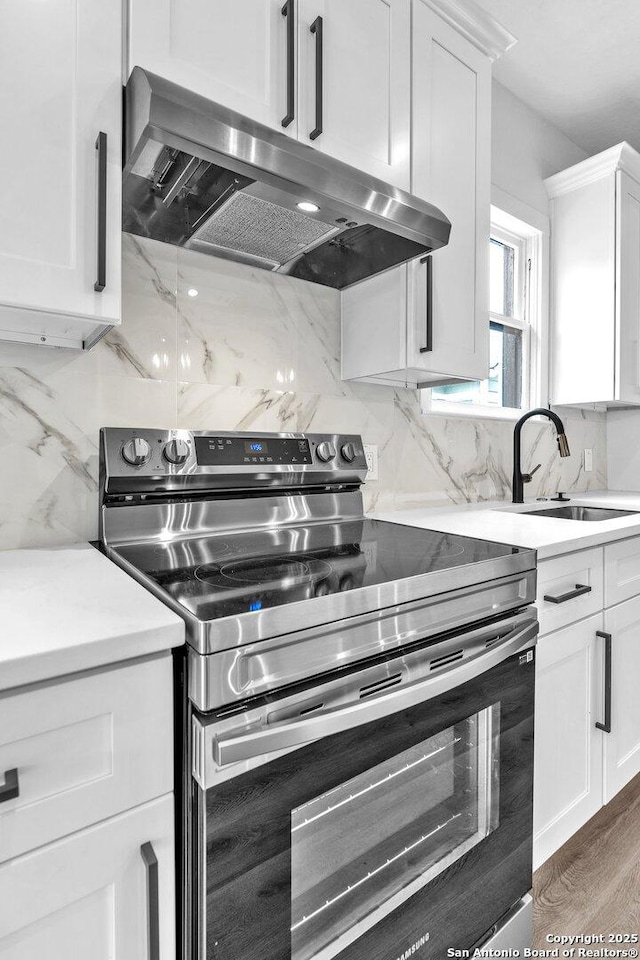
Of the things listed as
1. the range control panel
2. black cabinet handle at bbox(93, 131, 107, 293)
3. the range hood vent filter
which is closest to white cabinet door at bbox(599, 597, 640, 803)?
the range control panel

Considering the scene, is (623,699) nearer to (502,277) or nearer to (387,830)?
(387,830)

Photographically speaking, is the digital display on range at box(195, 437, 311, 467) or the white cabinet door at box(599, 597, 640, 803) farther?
the white cabinet door at box(599, 597, 640, 803)

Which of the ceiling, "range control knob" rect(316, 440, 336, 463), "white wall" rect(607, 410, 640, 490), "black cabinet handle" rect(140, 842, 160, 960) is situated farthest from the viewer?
"white wall" rect(607, 410, 640, 490)

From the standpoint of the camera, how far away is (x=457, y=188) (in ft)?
5.58

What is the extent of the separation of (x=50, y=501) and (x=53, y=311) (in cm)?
48

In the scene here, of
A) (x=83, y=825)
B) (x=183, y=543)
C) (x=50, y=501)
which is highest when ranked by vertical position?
(x=50, y=501)

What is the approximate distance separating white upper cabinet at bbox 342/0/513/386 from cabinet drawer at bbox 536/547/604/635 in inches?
26.1

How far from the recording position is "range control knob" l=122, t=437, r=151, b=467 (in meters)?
1.25

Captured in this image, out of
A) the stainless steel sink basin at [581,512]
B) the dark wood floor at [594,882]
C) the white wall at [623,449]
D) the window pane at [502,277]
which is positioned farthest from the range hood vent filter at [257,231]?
the white wall at [623,449]

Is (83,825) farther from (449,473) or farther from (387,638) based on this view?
(449,473)

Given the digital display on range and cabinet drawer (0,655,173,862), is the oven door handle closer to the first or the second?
cabinet drawer (0,655,173,862)

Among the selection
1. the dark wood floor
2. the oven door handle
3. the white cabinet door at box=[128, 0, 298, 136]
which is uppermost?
the white cabinet door at box=[128, 0, 298, 136]

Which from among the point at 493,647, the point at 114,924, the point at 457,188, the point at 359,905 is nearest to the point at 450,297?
the point at 457,188

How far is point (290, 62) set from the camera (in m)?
1.25
